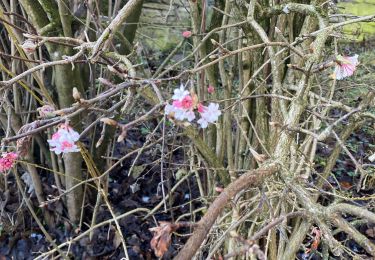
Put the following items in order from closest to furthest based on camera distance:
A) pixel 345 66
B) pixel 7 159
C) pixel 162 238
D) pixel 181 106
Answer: pixel 162 238
pixel 181 106
pixel 345 66
pixel 7 159

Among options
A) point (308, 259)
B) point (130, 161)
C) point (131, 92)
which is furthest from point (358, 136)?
point (131, 92)

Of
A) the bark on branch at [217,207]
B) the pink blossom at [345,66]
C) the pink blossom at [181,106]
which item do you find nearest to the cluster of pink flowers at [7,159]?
the pink blossom at [181,106]

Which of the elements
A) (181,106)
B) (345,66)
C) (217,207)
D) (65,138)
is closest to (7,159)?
(65,138)

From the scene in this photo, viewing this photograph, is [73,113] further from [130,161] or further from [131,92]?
[130,161]

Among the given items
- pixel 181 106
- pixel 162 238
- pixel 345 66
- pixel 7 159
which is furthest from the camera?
pixel 7 159

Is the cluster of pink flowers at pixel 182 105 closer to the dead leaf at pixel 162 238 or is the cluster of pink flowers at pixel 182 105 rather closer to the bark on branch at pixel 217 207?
the bark on branch at pixel 217 207

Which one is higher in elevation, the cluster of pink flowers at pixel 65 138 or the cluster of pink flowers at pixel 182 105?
the cluster of pink flowers at pixel 182 105

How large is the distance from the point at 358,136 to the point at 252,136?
1.64 m

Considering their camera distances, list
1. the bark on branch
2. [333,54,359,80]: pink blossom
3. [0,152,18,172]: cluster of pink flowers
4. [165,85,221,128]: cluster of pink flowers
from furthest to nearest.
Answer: [0,152,18,172]: cluster of pink flowers → [333,54,359,80]: pink blossom → [165,85,221,128]: cluster of pink flowers → the bark on branch

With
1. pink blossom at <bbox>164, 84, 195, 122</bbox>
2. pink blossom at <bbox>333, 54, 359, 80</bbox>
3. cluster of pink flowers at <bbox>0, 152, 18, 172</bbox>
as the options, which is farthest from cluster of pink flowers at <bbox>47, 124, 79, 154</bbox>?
pink blossom at <bbox>333, 54, 359, 80</bbox>

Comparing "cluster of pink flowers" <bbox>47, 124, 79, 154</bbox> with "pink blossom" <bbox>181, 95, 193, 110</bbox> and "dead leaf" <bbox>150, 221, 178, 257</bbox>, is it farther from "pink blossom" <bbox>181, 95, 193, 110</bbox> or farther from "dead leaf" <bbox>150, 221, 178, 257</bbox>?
"dead leaf" <bbox>150, 221, 178, 257</bbox>

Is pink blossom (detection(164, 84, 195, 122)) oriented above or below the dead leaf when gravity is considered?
above

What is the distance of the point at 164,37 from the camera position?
5199 millimetres

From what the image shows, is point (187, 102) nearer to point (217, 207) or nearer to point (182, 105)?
point (182, 105)
